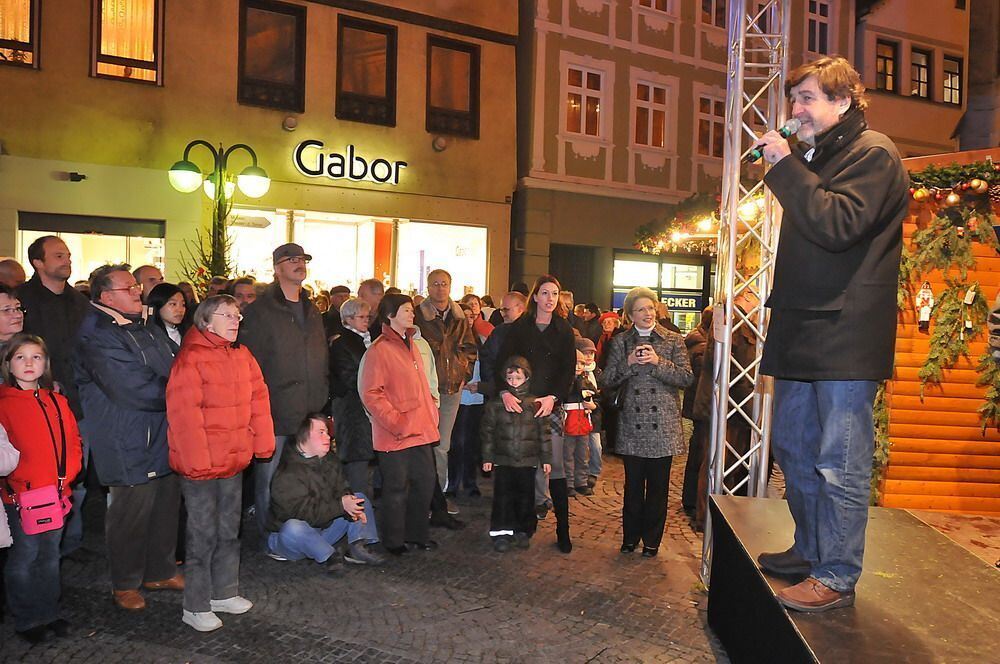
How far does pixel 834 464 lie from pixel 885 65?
2277cm

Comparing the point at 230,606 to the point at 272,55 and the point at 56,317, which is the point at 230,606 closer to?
the point at 56,317

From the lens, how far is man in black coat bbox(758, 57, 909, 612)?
3035 mm

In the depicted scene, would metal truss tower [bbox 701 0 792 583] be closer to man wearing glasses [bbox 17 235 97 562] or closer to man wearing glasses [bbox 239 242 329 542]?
man wearing glasses [bbox 239 242 329 542]

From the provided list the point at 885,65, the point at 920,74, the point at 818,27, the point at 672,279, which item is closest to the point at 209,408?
the point at 672,279

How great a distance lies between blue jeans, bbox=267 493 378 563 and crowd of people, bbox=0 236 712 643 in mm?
14

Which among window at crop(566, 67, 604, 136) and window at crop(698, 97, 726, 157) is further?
window at crop(698, 97, 726, 157)

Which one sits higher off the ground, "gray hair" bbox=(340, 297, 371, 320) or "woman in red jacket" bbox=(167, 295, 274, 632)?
"gray hair" bbox=(340, 297, 371, 320)

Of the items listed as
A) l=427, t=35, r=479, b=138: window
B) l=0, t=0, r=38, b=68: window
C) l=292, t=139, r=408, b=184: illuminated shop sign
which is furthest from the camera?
l=427, t=35, r=479, b=138: window

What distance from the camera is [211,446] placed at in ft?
15.3

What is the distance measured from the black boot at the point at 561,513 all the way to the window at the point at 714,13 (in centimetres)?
1669

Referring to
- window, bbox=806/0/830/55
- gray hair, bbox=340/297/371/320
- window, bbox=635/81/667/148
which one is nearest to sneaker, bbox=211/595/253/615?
gray hair, bbox=340/297/371/320

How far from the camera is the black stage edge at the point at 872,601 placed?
2.97 m

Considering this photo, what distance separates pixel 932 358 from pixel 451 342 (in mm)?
4328

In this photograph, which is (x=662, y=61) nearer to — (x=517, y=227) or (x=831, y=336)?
(x=517, y=227)
